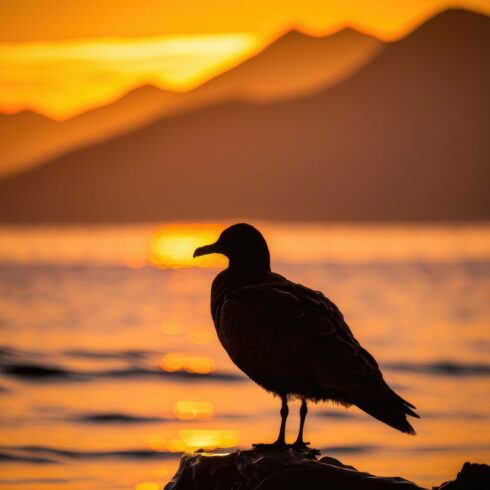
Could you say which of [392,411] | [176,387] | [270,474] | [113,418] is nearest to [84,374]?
[176,387]

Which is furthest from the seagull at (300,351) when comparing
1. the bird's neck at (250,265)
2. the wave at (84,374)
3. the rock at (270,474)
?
the wave at (84,374)

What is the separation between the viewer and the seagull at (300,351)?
12039 mm

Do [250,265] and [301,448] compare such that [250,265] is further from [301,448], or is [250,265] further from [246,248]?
[301,448]

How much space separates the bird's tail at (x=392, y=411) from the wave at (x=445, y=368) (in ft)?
64.7

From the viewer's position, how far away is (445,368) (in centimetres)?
3228

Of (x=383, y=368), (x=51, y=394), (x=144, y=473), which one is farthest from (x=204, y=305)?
(x=144, y=473)

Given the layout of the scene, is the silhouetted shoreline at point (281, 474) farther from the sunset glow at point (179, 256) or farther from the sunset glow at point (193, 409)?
the sunset glow at point (179, 256)

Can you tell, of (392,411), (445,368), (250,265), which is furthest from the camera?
(445,368)

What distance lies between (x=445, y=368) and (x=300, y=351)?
20.4m

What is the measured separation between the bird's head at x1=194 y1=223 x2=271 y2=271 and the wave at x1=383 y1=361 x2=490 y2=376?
18148mm

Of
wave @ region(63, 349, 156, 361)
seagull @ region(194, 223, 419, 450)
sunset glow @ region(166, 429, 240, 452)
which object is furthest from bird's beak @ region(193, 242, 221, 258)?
wave @ region(63, 349, 156, 361)

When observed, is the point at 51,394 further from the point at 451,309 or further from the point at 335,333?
the point at 451,309

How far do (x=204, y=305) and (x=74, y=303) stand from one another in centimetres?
909

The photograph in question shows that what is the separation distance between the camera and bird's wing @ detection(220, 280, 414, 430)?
39.7 ft
